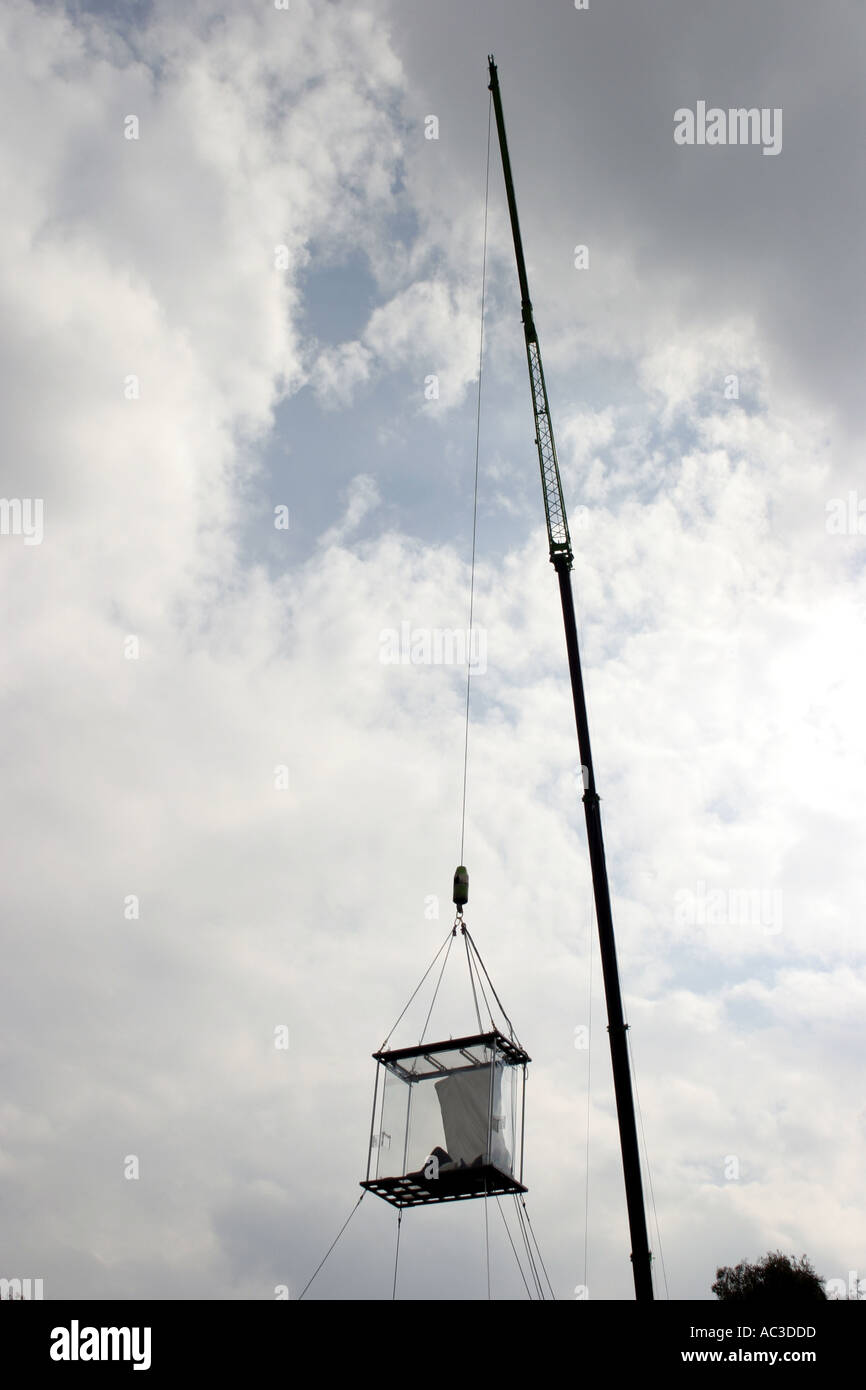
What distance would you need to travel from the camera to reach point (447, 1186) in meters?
17.5

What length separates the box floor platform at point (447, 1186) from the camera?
1689 cm

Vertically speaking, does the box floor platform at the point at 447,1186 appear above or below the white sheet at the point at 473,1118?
below

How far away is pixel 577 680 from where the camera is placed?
81.1 feet

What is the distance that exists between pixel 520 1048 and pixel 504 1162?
1.81 m

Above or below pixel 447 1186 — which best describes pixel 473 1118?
above

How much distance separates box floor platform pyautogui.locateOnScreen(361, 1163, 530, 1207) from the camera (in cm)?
1689

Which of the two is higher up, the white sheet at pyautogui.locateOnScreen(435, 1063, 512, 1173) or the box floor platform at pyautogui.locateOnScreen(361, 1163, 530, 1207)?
the white sheet at pyautogui.locateOnScreen(435, 1063, 512, 1173)
